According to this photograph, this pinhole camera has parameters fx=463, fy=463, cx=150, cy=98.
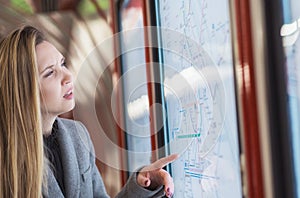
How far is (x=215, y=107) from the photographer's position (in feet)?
3.37

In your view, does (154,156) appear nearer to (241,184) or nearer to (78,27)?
(241,184)

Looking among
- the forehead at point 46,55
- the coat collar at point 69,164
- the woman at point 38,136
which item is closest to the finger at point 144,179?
the woman at point 38,136

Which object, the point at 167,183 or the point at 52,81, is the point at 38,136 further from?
the point at 167,183

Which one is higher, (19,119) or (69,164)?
(19,119)

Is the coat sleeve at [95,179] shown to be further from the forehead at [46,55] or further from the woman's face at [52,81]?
Answer: the forehead at [46,55]

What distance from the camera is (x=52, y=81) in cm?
143

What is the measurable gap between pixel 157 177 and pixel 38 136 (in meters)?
0.38

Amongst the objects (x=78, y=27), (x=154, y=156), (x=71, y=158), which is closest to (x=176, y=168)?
(x=154, y=156)

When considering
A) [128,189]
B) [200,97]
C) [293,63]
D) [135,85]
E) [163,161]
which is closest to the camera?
[293,63]

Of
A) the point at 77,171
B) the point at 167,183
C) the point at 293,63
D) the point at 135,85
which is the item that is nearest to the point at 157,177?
the point at 167,183

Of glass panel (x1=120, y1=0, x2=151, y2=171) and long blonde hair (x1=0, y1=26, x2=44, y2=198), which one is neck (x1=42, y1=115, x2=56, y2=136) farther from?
glass panel (x1=120, y1=0, x2=151, y2=171)

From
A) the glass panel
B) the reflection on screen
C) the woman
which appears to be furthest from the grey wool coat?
the reflection on screen

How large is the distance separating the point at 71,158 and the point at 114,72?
0.57 metres

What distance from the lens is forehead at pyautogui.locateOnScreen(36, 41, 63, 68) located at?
1423mm
